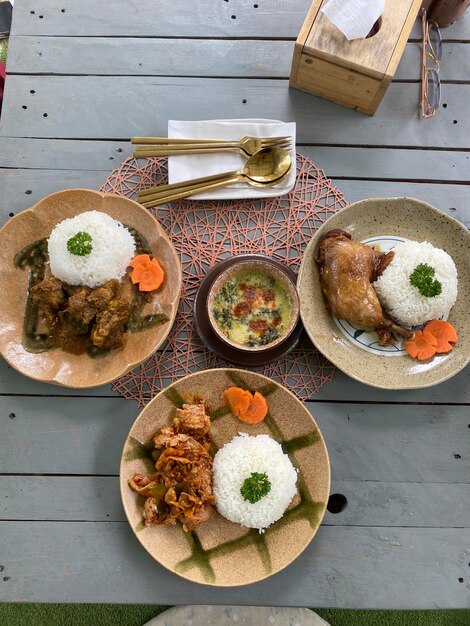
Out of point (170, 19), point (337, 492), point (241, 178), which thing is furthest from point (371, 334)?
point (170, 19)

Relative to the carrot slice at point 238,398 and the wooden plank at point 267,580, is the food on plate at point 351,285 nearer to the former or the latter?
the carrot slice at point 238,398

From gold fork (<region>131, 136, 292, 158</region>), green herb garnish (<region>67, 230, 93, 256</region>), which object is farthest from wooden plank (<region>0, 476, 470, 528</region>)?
gold fork (<region>131, 136, 292, 158</region>)

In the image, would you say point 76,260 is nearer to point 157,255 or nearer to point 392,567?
point 157,255

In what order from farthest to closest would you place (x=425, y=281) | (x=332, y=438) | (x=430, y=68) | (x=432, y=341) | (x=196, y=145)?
(x=430, y=68) < (x=196, y=145) < (x=332, y=438) < (x=432, y=341) < (x=425, y=281)

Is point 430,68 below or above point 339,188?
above

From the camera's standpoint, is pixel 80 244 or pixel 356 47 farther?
pixel 356 47

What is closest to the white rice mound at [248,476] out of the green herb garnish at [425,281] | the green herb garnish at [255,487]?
the green herb garnish at [255,487]

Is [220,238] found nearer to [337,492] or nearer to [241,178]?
[241,178]

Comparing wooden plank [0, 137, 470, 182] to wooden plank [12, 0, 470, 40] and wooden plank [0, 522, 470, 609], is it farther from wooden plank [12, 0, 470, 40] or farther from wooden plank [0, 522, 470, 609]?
wooden plank [0, 522, 470, 609]
